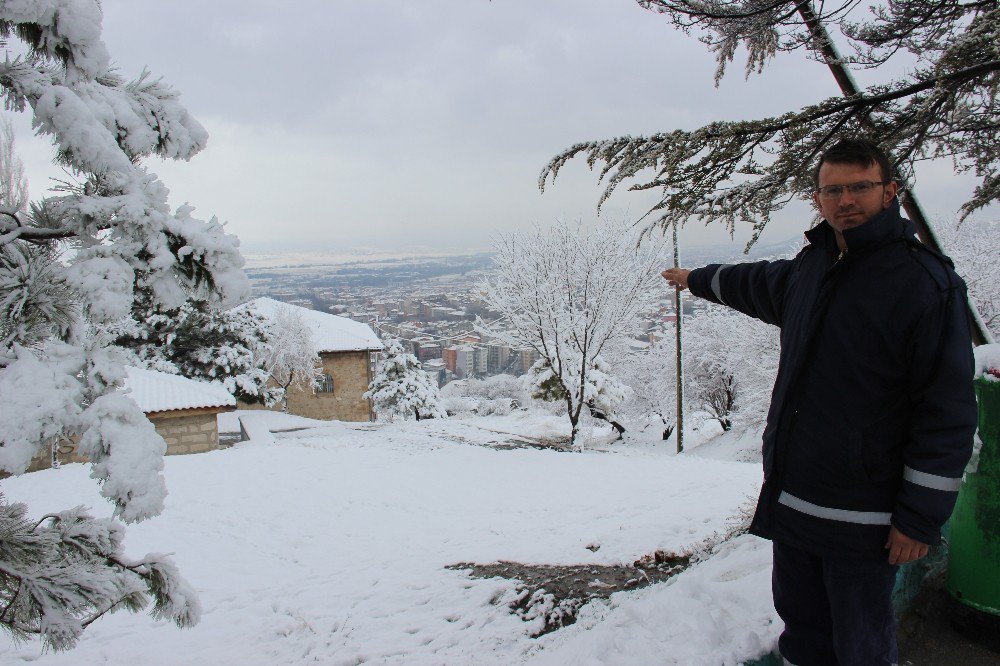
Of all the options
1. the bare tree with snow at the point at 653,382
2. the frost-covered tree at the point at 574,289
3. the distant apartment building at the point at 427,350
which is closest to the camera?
the frost-covered tree at the point at 574,289

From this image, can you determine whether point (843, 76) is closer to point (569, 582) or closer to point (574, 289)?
point (569, 582)

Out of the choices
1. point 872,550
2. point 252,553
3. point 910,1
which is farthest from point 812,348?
point 252,553

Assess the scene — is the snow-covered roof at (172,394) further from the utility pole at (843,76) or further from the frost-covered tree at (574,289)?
the utility pole at (843,76)

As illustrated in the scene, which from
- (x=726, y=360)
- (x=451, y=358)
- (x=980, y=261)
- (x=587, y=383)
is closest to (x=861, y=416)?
(x=587, y=383)

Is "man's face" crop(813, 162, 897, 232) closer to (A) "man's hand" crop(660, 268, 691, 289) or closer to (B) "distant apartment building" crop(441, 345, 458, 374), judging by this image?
(A) "man's hand" crop(660, 268, 691, 289)

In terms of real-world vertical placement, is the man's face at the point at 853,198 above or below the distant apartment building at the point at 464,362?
above

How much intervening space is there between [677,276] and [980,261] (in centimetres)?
1835

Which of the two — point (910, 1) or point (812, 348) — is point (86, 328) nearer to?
point (812, 348)

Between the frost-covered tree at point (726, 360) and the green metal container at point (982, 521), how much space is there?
56.2ft

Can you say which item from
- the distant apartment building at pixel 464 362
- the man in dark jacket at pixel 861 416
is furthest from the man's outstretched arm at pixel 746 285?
the distant apartment building at pixel 464 362

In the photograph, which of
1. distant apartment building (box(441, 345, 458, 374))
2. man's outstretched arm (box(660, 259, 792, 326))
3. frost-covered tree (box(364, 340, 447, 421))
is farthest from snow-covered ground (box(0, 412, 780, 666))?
distant apartment building (box(441, 345, 458, 374))

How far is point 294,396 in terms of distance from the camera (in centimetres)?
3150

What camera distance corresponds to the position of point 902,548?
5.53 feet

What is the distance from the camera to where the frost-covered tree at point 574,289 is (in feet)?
55.9
